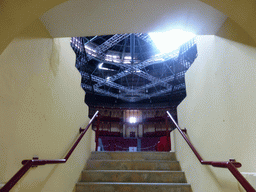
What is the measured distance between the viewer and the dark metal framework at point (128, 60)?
10.9 meters

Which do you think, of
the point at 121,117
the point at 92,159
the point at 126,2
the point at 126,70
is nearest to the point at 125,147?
the point at 121,117

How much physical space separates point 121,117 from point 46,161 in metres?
15.4

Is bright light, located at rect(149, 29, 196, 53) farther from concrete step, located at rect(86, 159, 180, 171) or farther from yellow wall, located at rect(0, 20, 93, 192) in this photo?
yellow wall, located at rect(0, 20, 93, 192)

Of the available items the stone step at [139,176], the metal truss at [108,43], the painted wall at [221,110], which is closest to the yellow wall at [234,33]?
the painted wall at [221,110]

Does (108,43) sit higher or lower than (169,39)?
higher

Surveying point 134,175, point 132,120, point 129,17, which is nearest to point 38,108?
point 129,17

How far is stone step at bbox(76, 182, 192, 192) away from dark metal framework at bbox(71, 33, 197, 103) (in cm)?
749

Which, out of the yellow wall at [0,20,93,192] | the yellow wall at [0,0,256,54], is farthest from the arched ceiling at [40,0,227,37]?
the yellow wall at [0,0,256,54]

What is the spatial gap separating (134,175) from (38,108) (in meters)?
1.98

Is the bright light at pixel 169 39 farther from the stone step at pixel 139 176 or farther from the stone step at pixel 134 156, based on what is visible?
the stone step at pixel 139 176

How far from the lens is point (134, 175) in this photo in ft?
10.5

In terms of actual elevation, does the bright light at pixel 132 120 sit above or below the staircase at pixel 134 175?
above

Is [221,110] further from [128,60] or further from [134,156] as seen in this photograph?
[128,60]

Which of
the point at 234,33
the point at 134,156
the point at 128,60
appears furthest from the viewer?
the point at 128,60
